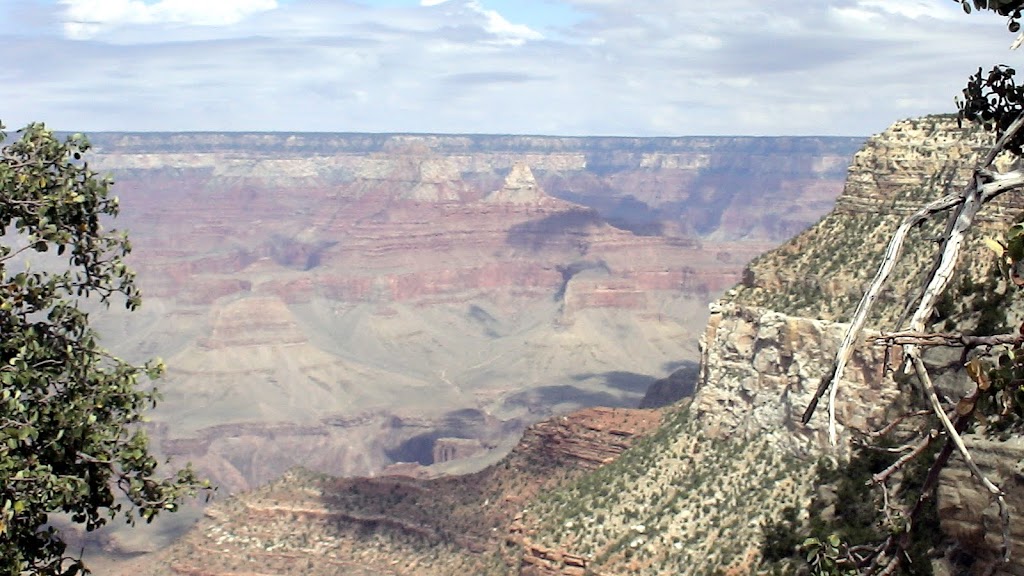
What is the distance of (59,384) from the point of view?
15.7 metres

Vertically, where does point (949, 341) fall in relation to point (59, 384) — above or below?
above

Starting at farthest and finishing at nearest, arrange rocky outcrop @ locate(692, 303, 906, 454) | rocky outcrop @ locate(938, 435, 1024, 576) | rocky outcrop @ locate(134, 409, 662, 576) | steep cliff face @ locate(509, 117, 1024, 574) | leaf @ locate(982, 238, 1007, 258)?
rocky outcrop @ locate(134, 409, 662, 576) → steep cliff face @ locate(509, 117, 1024, 574) → rocky outcrop @ locate(692, 303, 906, 454) → rocky outcrop @ locate(938, 435, 1024, 576) → leaf @ locate(982, 238, 1007, 258)

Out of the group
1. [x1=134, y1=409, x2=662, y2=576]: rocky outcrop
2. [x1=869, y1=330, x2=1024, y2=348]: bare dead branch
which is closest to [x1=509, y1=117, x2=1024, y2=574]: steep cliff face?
[x1=134, y1=409, x2=662, y2=576]: rocky outcrop

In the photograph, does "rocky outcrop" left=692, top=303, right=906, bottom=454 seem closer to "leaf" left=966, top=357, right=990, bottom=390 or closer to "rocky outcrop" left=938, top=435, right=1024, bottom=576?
"rocky outcrop" left=938, top=435, right=1024, bottom=576

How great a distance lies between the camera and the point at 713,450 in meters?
55.9

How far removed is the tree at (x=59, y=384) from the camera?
46.7ft

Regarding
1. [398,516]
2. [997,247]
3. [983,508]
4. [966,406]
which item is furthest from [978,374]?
[398,516]

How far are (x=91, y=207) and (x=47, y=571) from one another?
463 cm

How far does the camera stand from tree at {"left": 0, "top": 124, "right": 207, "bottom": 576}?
14227 millimetres

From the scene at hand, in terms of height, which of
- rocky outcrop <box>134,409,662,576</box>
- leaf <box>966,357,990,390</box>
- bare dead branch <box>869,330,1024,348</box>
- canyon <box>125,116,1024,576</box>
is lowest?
rocky outcrop <box>134,409,662,576</box>

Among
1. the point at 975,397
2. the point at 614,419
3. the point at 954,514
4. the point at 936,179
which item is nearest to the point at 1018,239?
the point at 975,397

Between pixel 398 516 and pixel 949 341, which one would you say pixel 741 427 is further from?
pixel 949 341

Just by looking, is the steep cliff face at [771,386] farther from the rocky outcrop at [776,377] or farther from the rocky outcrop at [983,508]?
the rocky outcrop at [983,508]

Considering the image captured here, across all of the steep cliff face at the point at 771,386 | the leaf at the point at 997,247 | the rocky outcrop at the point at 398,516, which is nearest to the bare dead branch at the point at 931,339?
the leaf at the point at 997,247
